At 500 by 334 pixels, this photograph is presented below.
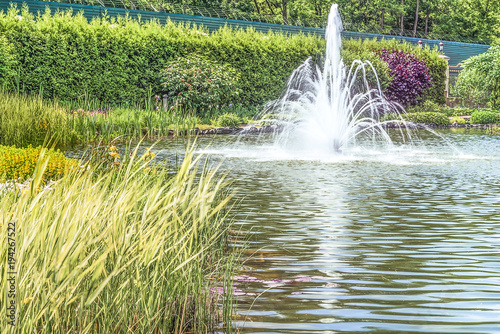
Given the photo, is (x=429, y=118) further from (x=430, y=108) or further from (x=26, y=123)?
(x=26, y=123)

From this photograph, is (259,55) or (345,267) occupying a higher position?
(259,55)

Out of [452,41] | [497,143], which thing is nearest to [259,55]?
[497,143]

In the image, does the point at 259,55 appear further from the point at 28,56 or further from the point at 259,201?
the point at 259,201

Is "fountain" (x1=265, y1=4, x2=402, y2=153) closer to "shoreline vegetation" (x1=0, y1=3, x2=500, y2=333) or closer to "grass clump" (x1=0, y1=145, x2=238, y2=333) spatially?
"shoreline vegetation" (x1=0, y1=3, x2=500, y2=333)

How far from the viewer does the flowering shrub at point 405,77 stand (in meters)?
34.3

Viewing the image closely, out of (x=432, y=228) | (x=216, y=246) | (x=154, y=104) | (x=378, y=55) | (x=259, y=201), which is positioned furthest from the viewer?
(x=378, y=55)

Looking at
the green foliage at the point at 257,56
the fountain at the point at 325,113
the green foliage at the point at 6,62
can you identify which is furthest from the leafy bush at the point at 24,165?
the green foliage at the point at 257,56

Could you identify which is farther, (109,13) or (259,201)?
(109,13)

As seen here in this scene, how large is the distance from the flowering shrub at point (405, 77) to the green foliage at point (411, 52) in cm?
57

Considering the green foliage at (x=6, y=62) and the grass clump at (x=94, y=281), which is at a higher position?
the green foliage at (x=6, y=62)

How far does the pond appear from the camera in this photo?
480 cm

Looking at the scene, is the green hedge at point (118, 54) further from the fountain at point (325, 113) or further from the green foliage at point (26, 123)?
the green foliage at point (26, 123)

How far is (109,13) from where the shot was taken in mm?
34375

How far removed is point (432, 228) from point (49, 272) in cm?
539
